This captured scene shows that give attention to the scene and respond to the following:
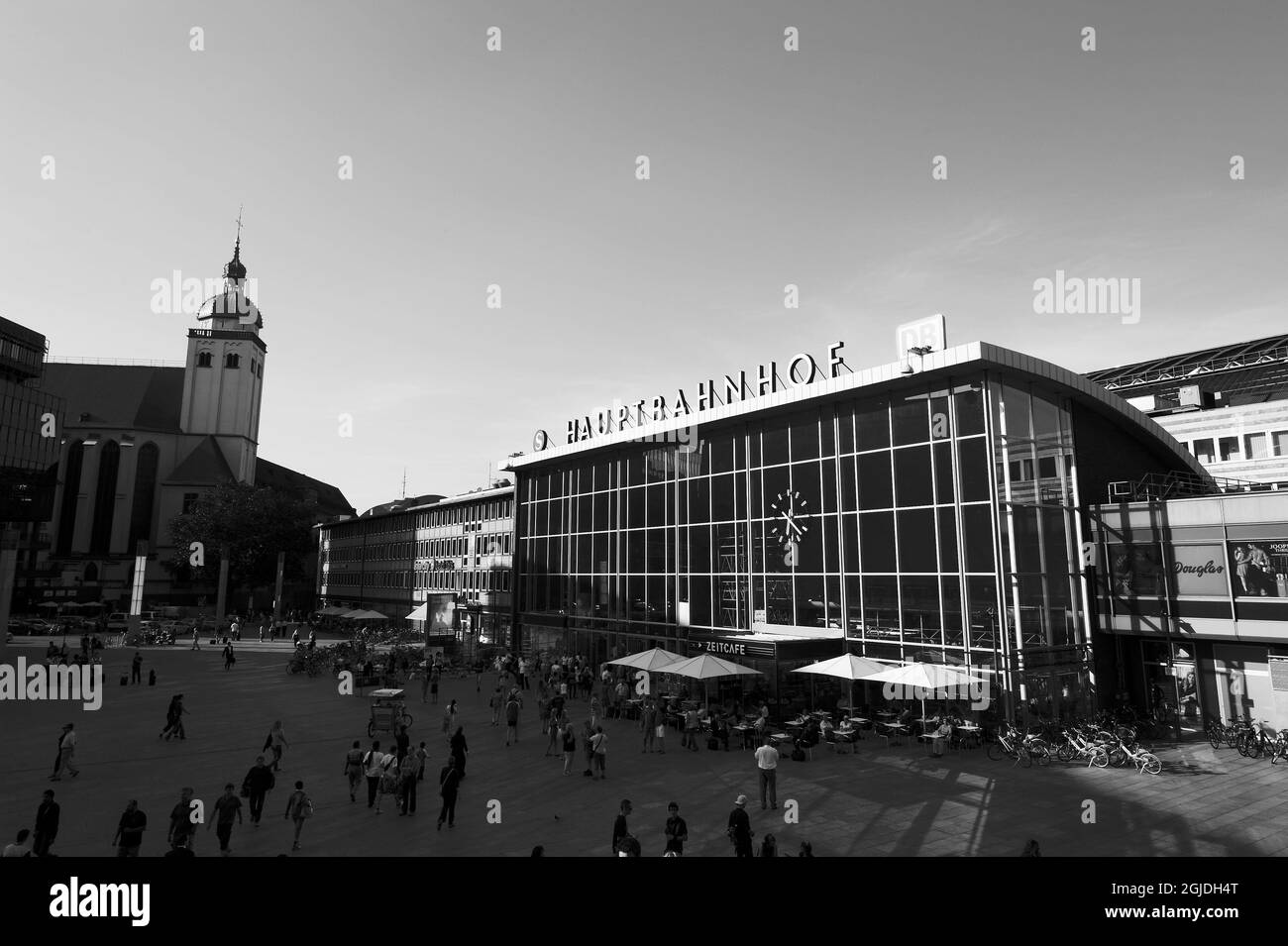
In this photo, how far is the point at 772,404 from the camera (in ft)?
102

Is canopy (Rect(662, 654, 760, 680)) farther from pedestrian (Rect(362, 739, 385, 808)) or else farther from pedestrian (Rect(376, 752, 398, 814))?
pedestrian (Rect(362, 739, 385, 808))

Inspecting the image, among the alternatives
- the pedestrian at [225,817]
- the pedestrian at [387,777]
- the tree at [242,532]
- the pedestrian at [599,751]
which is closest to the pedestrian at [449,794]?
the pedestrian at [387,777]

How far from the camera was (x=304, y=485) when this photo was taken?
149m

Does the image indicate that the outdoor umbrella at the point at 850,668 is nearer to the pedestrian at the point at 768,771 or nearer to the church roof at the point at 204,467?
the pedestrian at the point at 768,771

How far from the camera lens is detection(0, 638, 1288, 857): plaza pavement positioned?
45.7 ft

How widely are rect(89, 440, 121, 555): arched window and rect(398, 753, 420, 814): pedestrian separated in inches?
4325

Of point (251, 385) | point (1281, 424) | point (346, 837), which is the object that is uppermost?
point (251, 385)

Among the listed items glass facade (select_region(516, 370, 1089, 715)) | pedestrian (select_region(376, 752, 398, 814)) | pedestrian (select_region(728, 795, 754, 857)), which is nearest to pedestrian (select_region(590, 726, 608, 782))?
pedestrian (select_region(376, 752, 398, 814))

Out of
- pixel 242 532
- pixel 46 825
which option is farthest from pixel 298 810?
pixel 242 532

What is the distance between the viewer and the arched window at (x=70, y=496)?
330ft

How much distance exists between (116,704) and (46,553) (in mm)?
91203

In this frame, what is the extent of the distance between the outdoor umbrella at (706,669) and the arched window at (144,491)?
4133 inches
